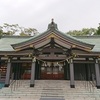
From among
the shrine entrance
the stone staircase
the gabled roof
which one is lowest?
the stone staircase

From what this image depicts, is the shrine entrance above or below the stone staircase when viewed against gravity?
above

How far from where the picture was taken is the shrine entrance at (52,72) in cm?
1306

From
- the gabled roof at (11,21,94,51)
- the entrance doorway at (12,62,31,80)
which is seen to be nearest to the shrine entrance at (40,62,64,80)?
the entrance doorway at (12,62,31,80)

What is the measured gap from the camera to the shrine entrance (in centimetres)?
1306

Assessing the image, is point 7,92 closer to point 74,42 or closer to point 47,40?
point 47,40

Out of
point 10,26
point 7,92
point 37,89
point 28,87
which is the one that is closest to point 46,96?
point 37,89

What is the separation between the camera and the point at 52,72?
13.3 meters

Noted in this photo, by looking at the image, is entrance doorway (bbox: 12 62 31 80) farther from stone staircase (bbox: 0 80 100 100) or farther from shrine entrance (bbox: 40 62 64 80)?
stone staircase (bbox: 0 80 100 100)

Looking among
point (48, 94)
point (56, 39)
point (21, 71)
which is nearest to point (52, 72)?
point (21, 71)

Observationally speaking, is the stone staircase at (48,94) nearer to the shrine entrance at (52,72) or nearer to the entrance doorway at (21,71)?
the shrine entrance at (52,72)

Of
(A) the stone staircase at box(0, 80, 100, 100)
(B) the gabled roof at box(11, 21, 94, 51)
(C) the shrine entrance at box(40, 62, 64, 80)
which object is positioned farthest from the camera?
(C) the shrine entrance at box(40, 62, 64, 80)

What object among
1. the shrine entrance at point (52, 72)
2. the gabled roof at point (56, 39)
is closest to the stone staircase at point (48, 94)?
the gabled roof at point (56, 39)

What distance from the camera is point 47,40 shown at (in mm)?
10148

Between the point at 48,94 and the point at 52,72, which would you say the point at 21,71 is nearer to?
the point at 52,72
